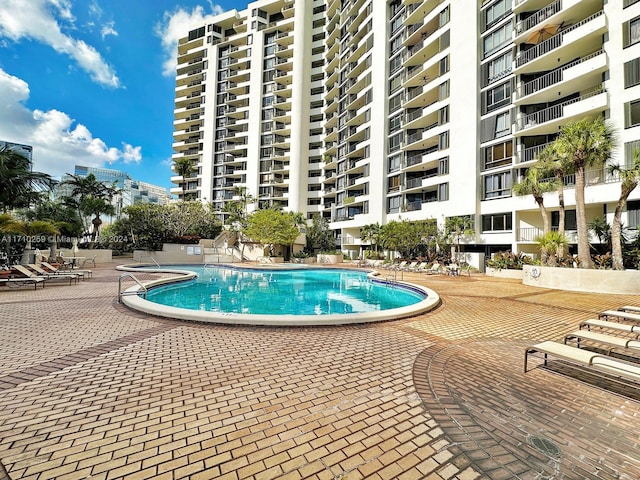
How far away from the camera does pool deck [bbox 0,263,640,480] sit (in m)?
2.45

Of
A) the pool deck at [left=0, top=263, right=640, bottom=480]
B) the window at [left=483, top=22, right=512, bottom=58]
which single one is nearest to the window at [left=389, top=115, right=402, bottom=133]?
the window at [left=483, top=22, right=512, bottom=58]

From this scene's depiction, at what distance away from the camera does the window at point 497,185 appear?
21.9 m

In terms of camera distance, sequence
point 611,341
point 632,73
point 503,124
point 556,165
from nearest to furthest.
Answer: point 611,341 < point 556,165 < point 632,73 < point 503,124

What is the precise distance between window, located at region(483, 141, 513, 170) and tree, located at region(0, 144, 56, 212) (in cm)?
2948

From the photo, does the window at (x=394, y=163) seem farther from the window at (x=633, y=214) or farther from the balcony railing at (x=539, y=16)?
the window at (x=633, y=214)

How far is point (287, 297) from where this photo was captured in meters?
13.3

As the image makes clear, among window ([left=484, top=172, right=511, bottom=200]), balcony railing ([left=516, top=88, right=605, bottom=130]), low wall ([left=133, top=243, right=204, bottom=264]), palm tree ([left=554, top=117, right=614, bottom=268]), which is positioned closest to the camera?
palm tree ([left=554, top=117, right=614, bottom=268])

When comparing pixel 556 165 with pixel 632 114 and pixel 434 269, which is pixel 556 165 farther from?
pixel 434 269

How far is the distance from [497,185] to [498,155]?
7.50ft

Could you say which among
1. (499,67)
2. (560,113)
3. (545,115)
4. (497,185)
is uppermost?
(499,67)

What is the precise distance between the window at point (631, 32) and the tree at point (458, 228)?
12600 mm

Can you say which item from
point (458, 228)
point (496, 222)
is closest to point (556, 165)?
point (496, 222)

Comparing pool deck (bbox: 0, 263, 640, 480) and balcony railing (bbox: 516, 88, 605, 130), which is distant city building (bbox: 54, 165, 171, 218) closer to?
balcony railing (bbox: 516, 88, 605, 130)

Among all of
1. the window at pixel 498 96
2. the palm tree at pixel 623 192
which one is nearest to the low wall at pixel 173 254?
the window at pixel 498 96
